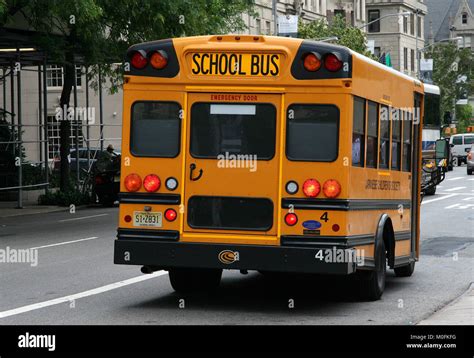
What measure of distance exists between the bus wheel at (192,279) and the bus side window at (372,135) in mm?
2189

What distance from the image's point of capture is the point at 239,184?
465 inches

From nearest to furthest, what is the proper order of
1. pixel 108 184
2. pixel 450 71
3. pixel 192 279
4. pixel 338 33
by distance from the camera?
1. pixel 192 279
2. pixel 108 184
3. pixel 338 33
4. pixel 450 71

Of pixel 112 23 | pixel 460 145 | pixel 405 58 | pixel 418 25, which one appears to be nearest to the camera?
pixel 112 23

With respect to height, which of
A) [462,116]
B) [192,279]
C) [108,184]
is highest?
[462,116]

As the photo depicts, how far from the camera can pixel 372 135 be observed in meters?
12.8

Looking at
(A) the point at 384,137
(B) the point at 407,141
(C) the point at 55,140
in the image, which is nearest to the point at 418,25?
(C) the point at 55,140

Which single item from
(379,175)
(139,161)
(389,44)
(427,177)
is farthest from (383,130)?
(389,44)

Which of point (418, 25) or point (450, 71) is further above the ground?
point (418, 25)

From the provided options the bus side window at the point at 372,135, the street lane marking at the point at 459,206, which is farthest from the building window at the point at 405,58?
the bus side window at the point at 372,135

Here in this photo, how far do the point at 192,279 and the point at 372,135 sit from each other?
2.66m

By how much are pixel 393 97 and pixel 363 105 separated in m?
1.48

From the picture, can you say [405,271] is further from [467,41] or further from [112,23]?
[467,41]

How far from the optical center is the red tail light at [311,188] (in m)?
11.6

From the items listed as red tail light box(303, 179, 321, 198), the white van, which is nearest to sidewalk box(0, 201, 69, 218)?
red tail light box(303, 179, 321, 198)
